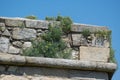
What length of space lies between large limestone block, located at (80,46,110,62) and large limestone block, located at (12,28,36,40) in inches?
31.3

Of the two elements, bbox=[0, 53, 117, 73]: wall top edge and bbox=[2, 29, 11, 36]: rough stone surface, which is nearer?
bbox=[0, 53, 117, 73]: wall top edge

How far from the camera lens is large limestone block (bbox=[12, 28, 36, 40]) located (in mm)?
5094

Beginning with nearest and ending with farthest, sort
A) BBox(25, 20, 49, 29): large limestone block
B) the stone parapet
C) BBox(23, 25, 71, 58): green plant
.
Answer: the stone parapet < BBox(23, 25, 71, 58): green plant < BBox(25, 20, 49, 29): large limestone block

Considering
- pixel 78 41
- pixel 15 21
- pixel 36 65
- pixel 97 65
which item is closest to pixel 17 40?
pixel 15 21

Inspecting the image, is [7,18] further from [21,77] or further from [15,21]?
[21,77]

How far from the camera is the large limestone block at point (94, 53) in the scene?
4961 mm

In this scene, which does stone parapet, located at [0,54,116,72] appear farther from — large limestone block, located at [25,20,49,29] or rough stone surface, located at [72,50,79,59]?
large limestone block, located at [25,20,49,29]

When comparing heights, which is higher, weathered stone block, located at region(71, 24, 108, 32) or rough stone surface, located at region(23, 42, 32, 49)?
weathered stone block, located at region(71, 24, 108, 32)

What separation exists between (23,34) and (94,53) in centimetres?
113

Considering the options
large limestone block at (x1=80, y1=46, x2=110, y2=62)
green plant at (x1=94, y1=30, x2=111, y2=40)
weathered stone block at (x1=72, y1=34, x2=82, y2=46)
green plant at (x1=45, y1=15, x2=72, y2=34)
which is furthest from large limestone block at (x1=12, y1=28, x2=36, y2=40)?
green plant at (x1=94, y1=30, x2=111, y2=40)

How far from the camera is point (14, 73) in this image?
469 centimetres

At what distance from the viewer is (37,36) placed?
5148 mm

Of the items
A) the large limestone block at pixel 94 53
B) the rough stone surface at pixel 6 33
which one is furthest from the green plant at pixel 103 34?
the rough stone surface at pixel 6 33

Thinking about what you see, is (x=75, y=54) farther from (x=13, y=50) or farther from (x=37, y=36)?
(x=13, y=50)
